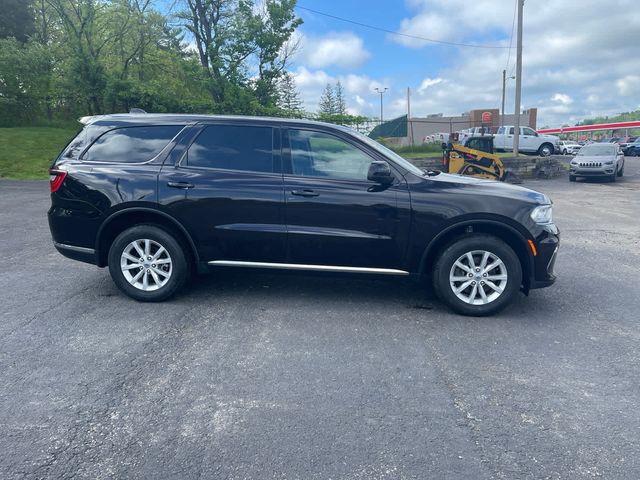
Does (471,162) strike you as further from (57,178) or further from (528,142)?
(528,142)

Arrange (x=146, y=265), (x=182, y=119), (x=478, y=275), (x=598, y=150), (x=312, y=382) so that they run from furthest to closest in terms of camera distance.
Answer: (x=598, y=150) < (x=182, y=119) < (x=146, y=265) < (x=478, y=275) < (x=312, y=382)

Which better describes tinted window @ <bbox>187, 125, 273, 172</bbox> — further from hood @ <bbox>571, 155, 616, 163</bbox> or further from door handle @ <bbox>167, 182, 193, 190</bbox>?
hood @ <bbox>571, 155, 616, 163</bbox>

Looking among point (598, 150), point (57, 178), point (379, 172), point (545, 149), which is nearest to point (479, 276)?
point (379, 172)

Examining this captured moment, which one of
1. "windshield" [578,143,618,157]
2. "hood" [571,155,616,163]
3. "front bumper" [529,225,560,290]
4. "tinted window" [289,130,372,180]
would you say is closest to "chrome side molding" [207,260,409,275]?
"tinted window" [289,130,372,180]

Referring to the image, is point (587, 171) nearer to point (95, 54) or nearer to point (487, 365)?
point (487, 365)

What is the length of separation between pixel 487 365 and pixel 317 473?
180cm

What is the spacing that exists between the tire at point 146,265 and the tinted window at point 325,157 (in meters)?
1.54

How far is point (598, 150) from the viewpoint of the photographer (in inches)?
811

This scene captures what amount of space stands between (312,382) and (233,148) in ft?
8.64

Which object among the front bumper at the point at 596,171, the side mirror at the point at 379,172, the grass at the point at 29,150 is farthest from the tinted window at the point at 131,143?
the front bumper at the point at 596,171

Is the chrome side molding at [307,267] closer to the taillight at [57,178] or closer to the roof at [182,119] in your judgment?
the roof at [182,119]

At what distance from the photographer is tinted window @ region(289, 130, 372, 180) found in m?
4.78

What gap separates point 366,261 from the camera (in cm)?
472

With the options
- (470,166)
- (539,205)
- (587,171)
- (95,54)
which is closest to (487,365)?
(539,205)
